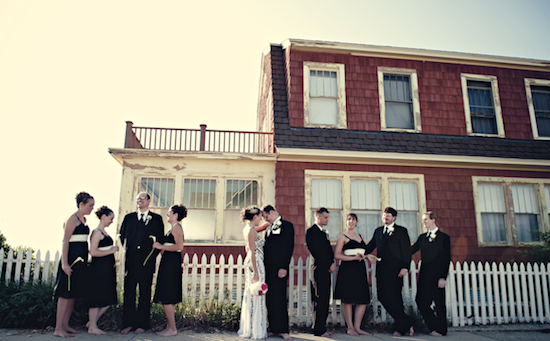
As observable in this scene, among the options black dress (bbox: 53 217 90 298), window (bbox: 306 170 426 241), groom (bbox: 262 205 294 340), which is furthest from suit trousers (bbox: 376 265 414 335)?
black dress (bbox: 53 217 90 298)

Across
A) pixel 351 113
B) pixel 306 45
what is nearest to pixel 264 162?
pixel 351 113

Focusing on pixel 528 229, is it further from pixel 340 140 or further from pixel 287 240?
pixel 287 240

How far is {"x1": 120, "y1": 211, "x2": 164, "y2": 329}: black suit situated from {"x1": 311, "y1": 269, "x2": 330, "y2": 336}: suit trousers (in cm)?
243

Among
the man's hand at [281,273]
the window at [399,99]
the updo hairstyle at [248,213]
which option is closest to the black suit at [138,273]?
the updo hairstyle at [248,213]

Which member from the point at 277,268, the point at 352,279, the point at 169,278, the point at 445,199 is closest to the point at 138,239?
the point at 169,278

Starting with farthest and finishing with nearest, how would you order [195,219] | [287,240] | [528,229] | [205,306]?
[528,229] < [195,219] < [205,306] < [287,240]

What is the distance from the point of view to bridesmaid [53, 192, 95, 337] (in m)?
5.24

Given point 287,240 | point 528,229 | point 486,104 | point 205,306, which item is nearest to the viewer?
point 287,240

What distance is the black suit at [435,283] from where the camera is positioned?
6.11 metres

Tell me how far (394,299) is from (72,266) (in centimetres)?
476

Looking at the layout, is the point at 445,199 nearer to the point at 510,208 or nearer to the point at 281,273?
the point at 510,208

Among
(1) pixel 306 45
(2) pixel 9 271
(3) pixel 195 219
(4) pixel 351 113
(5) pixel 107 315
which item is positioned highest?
(1) pixel 306 45

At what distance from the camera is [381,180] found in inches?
398

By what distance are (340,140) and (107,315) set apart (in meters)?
6.70
